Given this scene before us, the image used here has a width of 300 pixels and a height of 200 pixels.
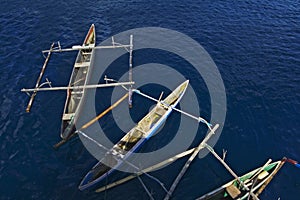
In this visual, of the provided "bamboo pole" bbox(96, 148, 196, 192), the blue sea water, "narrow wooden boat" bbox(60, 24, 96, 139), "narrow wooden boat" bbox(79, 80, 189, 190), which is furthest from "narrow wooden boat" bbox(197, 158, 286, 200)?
"narrow wooden boat" bbox(60, 24, 96, 139)

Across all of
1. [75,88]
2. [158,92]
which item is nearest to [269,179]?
[158,92]

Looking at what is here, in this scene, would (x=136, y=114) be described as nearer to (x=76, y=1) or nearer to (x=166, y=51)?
(x=166, y=51)

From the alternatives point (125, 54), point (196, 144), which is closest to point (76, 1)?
point (125, 54)

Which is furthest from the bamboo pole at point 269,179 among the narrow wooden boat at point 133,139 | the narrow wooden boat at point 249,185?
the narrow wooden boat at point 133,139

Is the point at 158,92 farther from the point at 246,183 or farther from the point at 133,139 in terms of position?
the point at 246,183

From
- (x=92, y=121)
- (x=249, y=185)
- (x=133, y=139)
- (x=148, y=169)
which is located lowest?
(x=249, y=185)

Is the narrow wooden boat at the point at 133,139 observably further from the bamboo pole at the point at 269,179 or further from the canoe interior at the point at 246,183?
the bamboo pole at the point at 269,179

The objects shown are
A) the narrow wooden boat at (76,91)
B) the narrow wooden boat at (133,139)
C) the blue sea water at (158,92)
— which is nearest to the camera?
the narrow wooden boat at (133,139)
